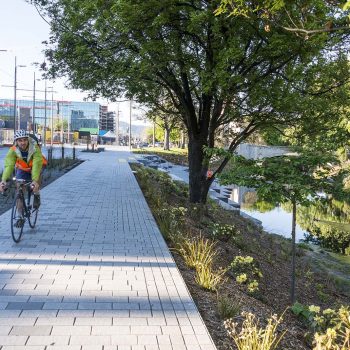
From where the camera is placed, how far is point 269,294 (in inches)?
287

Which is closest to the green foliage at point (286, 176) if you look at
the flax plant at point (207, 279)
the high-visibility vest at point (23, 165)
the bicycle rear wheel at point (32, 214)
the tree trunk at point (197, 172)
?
the flax plant at point (207, 279)

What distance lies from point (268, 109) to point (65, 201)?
240 inches

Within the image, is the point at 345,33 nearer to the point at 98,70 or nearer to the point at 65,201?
the point at 98,70

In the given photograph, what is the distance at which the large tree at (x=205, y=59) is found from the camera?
33.2ft

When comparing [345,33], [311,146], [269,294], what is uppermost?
[345,33]

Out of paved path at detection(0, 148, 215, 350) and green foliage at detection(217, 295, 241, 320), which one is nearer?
paved path at detection(0, 148, 215, 350)

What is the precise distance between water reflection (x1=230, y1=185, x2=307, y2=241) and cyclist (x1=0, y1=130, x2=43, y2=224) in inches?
552

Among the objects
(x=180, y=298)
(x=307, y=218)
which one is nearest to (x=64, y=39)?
(x=180, y=298)

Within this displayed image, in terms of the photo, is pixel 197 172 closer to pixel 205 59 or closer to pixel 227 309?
pixel 205 59

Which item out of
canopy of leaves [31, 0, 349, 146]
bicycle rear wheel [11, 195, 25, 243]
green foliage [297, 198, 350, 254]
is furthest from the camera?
green foliage [297, 198, 350, 254]

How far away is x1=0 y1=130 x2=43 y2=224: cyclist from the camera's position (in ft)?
24.9

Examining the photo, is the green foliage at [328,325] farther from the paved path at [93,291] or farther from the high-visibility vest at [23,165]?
the high-visibility vest at [23,165]

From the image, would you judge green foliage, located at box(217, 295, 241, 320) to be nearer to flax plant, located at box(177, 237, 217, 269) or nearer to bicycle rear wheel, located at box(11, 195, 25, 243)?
flax plant, located at box(177, 237, 217, 269)

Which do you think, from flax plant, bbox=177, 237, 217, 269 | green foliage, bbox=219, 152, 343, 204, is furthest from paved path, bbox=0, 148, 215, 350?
green foliage, bbox=219, 152, 343, 204
